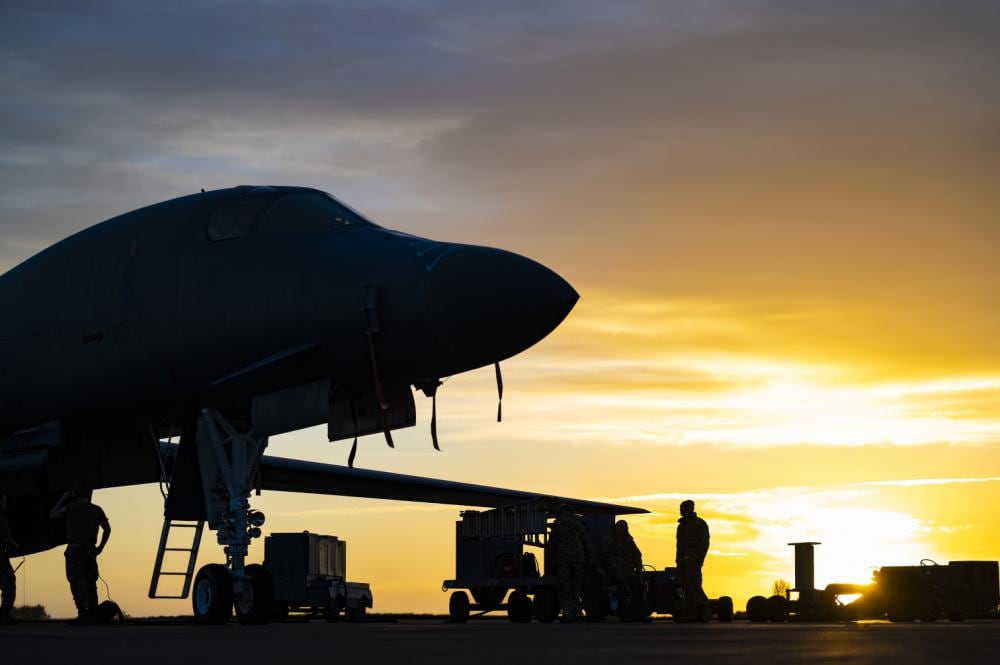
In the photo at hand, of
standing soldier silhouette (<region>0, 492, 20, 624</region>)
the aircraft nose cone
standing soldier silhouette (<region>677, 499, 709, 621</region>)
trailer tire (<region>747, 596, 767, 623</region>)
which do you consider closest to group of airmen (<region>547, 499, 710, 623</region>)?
standing soldier silhouette (<region>677, 499, 709, 621</region>)

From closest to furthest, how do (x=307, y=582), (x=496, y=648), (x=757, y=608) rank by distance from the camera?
(x=496, y=648), (x=757, y=608), (x=307, y=582)

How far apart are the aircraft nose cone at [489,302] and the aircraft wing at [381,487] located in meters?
12.6

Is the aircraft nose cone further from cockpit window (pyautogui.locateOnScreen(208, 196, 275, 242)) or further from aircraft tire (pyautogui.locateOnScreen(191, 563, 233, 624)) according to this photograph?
aircraft tire (pyautogui.locateOnScreen(191, 563, 233, 624))

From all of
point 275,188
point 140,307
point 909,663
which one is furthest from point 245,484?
point 909,663

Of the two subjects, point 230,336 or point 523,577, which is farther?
point 523,577

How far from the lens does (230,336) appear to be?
1633 cm

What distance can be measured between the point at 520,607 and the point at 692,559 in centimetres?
285

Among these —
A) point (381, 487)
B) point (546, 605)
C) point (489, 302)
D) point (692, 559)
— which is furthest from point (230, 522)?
point (381, 487)

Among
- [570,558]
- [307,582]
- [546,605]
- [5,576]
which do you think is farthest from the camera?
[307,582]

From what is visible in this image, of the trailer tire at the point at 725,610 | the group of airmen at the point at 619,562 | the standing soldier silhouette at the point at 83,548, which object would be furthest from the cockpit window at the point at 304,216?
the trailer tire at the point at 725,610

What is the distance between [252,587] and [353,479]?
45.2ft

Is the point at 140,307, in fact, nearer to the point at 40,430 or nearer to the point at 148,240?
the point at 148,240

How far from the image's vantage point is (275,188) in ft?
57.3

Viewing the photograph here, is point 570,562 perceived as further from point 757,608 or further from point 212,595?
point 212,595
